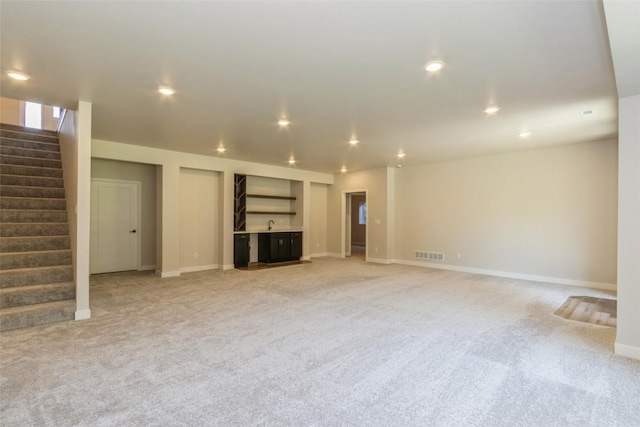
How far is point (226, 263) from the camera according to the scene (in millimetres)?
7379

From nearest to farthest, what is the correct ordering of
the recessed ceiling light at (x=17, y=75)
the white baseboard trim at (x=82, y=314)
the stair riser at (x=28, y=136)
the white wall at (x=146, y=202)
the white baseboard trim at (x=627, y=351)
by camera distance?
the white baseboard trim at (x=627, y=351), the recessed ceiling light at (x=17, y=75), the white baseboard trim at (x=82, y=314), the stair riser at (x=28, y=136), the white wall at (x=146, y=202)

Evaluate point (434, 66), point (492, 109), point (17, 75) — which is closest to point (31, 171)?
point (17, 75)

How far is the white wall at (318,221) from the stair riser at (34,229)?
19.7 ft

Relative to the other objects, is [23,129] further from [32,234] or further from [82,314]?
[82,314]

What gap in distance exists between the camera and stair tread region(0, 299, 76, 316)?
3.55 m

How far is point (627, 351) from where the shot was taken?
2.90m

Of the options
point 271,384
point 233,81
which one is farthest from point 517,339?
point 233,81

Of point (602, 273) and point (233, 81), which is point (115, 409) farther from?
point (602, 273)

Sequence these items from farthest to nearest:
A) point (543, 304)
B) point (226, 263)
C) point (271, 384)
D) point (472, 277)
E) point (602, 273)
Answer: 1. point (226, 263)
2. point (472, 277)
3. point (602, 273)
4. point (543, 304)
5. point (271, 384)

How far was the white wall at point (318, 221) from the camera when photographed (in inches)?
383

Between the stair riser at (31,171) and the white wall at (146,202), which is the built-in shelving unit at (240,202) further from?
the stair riser at (31,171)

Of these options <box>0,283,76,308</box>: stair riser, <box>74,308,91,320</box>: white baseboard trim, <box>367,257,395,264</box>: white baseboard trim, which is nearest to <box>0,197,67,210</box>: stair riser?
<box>0,283,76,308</box>: stair riser

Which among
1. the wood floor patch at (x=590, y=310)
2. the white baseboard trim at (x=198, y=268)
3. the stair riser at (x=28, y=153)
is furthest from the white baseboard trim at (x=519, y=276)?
the stair riser at (x=28, y=153)

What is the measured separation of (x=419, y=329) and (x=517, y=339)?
3.13 ft
